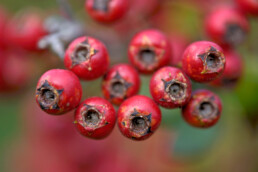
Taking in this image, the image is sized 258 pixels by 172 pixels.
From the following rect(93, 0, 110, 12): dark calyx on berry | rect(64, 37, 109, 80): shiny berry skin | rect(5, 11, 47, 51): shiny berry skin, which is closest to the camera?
rect(64, 37, 109, 80): shiny berry skin

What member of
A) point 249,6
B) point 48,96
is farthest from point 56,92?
point 249,6

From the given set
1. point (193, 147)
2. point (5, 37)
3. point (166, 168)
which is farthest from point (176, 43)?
point (5, 37)

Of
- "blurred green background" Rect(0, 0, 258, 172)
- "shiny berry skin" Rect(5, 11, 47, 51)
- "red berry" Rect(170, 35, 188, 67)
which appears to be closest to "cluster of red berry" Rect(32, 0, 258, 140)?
"red berry" Rect(170, 35, 188, 67)

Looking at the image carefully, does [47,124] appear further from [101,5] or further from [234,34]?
[234,34]

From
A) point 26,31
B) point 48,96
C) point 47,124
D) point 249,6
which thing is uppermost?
point 249,6

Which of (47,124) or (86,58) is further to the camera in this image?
(47,124)

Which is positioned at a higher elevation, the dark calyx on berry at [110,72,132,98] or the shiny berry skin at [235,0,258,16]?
the shiny berry skin at [235,0,258,16]

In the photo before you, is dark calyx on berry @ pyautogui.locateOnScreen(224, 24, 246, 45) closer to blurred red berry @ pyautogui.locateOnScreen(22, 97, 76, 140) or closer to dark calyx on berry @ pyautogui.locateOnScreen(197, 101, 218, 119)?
dark calyx on berry @ pyautogui.locateOnScreen(197, 101, 218, 119)
